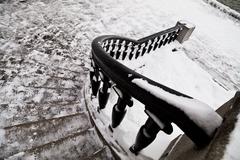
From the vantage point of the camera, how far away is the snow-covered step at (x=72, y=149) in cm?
177

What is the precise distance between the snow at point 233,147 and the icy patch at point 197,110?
0.08 metres


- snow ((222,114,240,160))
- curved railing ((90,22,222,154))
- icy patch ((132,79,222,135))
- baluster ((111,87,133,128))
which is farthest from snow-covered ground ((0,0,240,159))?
snow ((222,114,240,160))

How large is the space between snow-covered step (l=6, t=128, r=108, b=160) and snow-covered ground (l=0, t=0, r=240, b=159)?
0.96ft

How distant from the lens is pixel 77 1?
7.49 m

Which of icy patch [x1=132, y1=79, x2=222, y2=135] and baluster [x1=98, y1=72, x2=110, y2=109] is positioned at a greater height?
icy patch [x1=132, y1=79, x2=222, y2=135]

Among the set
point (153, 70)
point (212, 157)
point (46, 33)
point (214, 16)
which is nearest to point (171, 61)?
point (153, 70)

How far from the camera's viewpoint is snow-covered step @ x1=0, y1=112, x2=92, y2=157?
193 centimetres

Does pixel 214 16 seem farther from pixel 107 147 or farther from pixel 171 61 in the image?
pixel 107 147

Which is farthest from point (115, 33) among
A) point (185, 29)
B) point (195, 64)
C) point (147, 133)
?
point (147, 133)

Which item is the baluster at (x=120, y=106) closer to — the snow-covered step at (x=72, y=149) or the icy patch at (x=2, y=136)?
the snow-covered step at (x=72, y=149)

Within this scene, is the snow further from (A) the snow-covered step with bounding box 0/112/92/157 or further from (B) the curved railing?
(A) the snow-covered step with bounding box 0/112/92/157

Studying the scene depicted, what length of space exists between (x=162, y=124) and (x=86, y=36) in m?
4.74

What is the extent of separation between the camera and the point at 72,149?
1866 mm

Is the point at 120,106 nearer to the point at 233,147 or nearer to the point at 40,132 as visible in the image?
the point at 233,147
